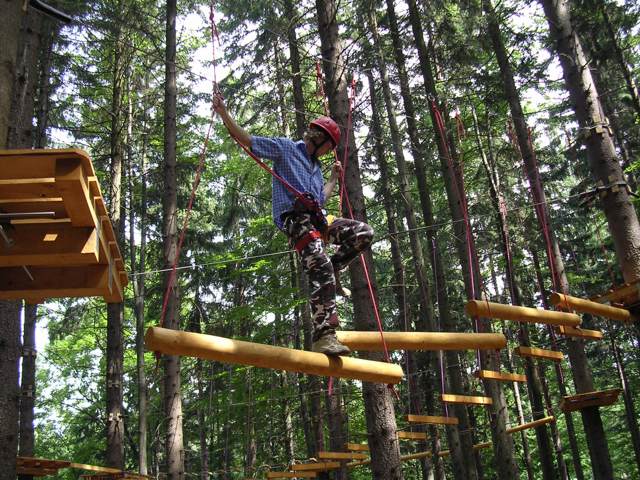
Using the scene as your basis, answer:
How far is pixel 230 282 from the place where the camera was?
740 inches

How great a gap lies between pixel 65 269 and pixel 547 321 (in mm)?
4607

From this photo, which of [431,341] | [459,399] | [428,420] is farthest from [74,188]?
[428,420]

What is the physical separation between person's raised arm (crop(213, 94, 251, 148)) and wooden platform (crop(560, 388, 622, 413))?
19.3 ft

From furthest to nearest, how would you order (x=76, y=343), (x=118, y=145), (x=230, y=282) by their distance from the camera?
(x=76, y=343) < (x=230, y=282) < (x=118, y=145)

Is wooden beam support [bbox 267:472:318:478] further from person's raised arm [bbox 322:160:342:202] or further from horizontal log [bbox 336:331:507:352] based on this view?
person's raised arm [bbox 322:160:342:202]

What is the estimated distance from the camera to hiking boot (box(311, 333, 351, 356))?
4.02 m

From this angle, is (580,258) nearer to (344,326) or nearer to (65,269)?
(344,326)

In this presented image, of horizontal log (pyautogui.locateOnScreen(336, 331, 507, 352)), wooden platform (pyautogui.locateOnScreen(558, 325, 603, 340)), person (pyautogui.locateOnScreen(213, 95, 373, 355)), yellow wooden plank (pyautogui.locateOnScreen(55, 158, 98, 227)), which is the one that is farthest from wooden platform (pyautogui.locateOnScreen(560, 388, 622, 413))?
yellow wooden plank (pyautogui.locateOnScreen(55, 158, 98, 227))

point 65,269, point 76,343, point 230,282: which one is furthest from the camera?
point 76,343

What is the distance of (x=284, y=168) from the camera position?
4.48 metres

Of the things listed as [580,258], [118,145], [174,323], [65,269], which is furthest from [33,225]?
[580,258]

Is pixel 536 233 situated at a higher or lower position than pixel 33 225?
higher

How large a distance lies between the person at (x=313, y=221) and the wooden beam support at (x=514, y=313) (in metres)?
1.15

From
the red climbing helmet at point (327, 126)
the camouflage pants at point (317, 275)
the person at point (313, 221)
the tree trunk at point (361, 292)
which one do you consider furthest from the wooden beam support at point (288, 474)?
the red climbing helmet at point (327, 126)
